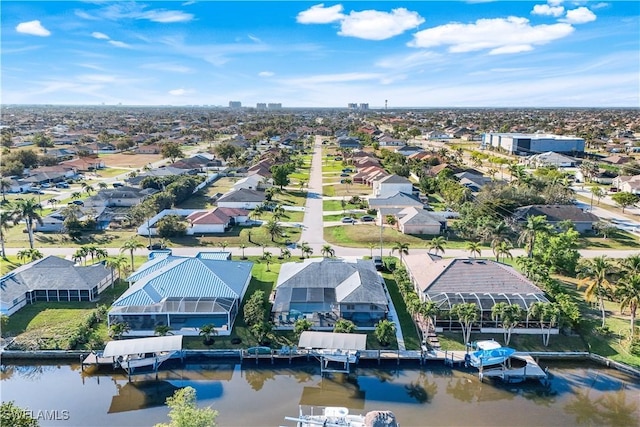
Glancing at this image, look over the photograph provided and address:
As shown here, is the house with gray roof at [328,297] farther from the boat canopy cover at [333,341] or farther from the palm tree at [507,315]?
the palm tree at [507,315]

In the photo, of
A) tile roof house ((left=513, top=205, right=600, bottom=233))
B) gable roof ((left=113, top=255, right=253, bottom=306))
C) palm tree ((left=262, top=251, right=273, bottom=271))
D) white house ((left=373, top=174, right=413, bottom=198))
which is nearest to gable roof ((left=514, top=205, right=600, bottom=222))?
tile roof house ((left=513, top=205, right=600, bottom=233))

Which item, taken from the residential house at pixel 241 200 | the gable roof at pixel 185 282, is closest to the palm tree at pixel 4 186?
the residential house at pixel 241 200

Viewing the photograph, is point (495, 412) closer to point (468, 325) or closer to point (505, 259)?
point (468, 325)

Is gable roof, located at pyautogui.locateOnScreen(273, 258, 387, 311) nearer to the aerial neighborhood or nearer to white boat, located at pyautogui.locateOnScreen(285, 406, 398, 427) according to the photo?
the aerial neighborhood

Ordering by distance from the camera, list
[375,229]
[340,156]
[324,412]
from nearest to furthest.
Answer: [324,412] < [375,229] < [340,156]

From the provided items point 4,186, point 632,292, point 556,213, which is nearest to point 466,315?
point 632,292

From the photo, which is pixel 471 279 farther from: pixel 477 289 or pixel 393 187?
pixel 393 187

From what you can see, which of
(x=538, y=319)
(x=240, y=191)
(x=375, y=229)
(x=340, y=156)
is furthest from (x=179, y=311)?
(x=340, y=156)
